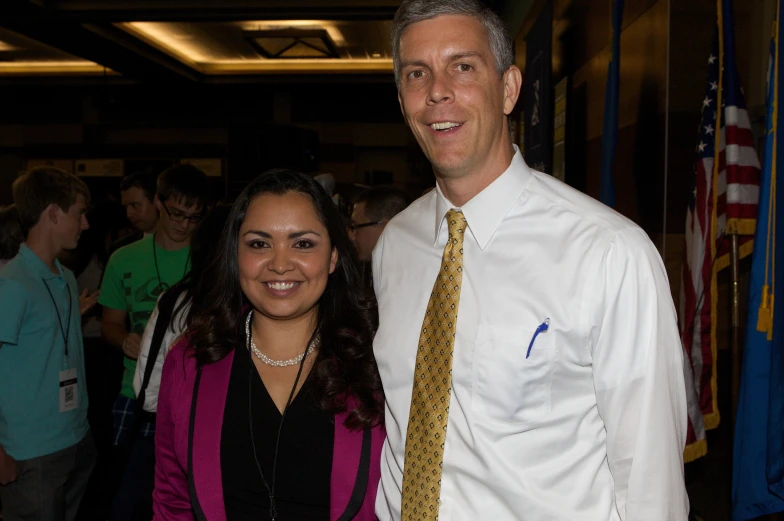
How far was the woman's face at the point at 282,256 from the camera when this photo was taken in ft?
5.84

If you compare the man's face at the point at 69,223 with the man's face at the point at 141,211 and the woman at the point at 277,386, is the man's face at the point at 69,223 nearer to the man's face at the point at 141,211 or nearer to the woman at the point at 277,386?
the man's face at the point at 141,211

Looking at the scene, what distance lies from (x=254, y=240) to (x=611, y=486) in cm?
101

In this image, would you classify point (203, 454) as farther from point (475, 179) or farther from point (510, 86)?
point (510, 86)

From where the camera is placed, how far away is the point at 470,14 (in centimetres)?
150

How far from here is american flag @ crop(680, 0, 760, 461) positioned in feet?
7.04

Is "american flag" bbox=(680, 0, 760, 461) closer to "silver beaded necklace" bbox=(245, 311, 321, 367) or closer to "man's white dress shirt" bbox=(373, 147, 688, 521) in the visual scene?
"man's white dress shirt" bbox=(373, 147, 688, 521)

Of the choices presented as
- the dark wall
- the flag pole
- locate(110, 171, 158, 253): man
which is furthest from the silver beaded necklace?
the dark wall

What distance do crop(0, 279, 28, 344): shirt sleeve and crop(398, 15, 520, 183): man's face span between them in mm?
1981

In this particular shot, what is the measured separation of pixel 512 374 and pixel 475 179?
42cm

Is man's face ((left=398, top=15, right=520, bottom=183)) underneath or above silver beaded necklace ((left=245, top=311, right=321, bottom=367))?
above

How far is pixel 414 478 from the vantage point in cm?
144

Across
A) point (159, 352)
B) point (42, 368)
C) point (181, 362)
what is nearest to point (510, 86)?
point (181, 362)

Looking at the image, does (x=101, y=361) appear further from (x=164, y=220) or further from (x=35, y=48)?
(x=35, y=48)

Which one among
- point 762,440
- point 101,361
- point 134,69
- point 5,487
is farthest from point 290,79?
point 762,440
